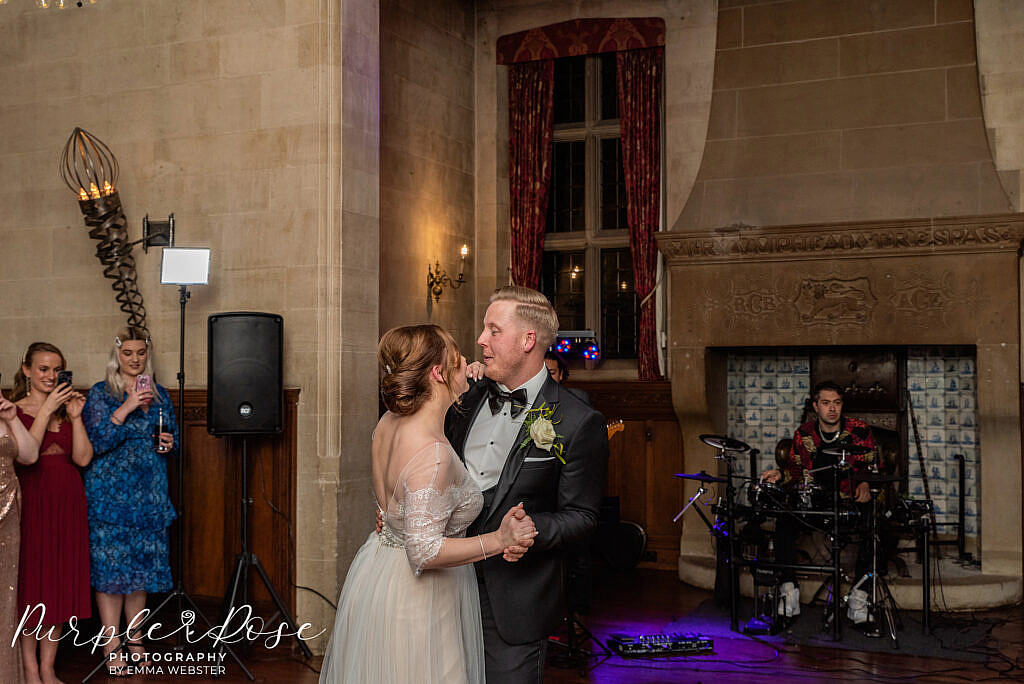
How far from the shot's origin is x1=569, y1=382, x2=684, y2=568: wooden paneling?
9078 mm

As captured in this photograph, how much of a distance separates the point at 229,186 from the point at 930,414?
19.1 ft

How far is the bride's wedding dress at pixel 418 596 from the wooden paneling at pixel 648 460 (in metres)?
5.91

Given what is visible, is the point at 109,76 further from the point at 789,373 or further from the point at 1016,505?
the point at 1016,505

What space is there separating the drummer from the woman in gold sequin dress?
449cm

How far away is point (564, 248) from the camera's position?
31.9ft

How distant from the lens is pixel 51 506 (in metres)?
5.59

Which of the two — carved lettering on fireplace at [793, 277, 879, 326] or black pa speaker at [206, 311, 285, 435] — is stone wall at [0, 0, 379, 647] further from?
carved lettering on fireplace at [793, 277, 879, 326]

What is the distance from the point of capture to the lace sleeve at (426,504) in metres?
2.97

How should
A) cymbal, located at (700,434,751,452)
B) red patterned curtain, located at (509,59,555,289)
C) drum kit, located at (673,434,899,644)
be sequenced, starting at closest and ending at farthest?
drum kit, located at (673,434,899,644) → cymbal, located at (700,434,751,452) → red patterned curtain, located at (509,59,555,289)

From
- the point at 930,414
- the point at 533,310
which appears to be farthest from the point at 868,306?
the point at 533,310

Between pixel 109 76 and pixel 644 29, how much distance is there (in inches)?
175

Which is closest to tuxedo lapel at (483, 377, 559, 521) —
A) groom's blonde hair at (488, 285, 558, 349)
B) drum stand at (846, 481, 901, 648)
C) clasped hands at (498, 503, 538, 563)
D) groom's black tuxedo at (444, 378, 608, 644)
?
groom's black tuxedo at (444, 378, 608, 644)

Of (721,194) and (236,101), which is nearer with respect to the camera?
(236,101)

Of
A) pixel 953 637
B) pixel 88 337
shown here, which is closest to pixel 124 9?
pixel 88 337
